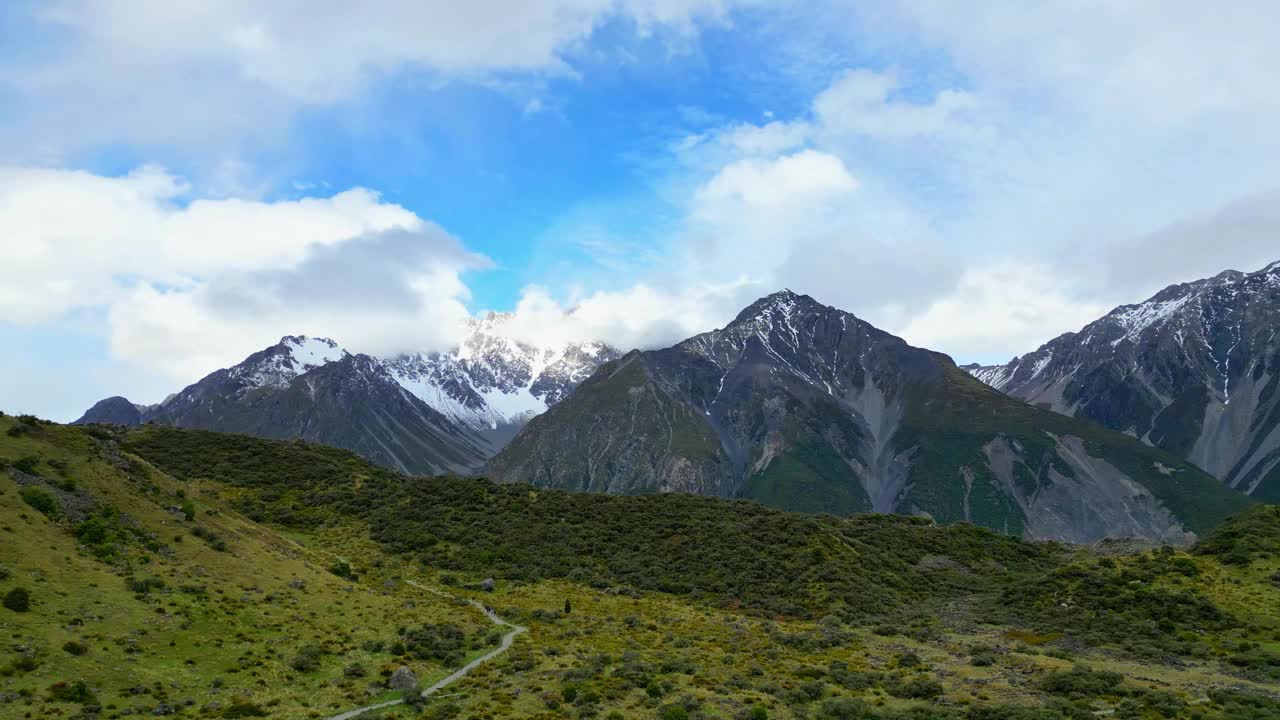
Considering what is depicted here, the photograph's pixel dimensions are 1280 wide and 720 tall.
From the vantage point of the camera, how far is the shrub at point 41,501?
54.5 meters

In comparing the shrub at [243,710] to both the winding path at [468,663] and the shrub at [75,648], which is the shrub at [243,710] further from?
the shrub at [75,648]

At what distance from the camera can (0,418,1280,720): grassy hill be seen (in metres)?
46.4

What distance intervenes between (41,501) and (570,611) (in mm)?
45056

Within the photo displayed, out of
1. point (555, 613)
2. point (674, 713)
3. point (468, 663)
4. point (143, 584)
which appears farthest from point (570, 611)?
point (143, 584)

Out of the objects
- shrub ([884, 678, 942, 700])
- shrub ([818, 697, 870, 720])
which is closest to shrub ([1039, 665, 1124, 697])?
shrub ([884, 678, 942, 700])

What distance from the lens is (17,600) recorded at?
43.5 metres

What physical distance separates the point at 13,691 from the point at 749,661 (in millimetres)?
46056

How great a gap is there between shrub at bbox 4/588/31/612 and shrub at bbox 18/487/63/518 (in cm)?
1254

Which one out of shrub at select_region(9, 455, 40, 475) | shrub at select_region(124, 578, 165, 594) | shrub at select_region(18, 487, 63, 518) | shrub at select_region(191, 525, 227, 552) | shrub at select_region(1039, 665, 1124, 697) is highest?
shrub at select_region(9, 455, 40, 475)

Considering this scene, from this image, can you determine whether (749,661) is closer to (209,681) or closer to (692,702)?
(692,702)

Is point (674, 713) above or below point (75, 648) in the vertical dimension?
below

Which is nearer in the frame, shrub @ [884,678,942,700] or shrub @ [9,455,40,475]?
shrub @ [884,678,942,700]

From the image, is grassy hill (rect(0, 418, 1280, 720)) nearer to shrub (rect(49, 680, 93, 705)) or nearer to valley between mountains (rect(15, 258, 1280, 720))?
shrub (rect(49, 680, 93, 705))

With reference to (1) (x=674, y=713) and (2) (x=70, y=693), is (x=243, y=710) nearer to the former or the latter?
(2) (x=70, y=693)
